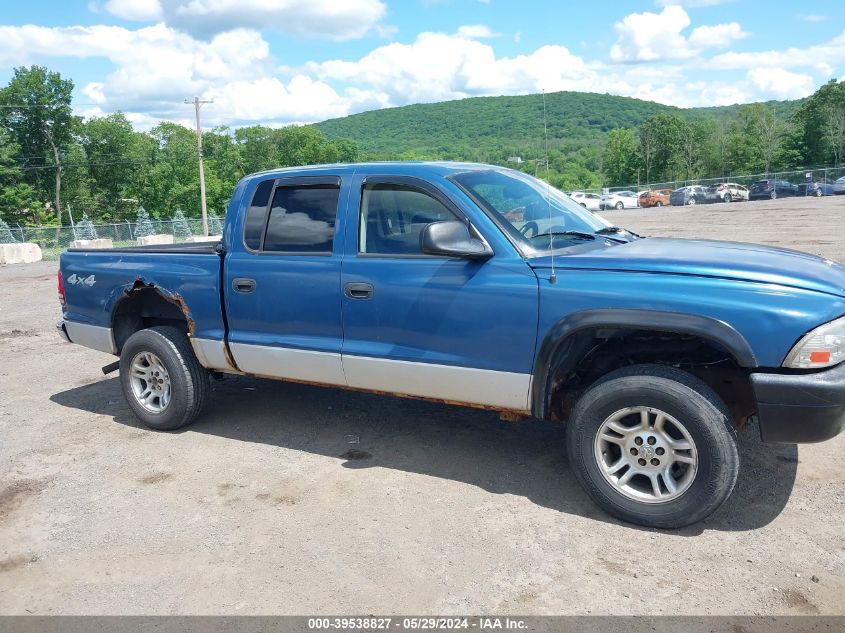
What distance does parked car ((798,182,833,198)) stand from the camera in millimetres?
46969

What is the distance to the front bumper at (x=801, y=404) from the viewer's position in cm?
336

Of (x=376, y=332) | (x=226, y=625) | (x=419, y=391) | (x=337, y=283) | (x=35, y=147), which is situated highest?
(x=35, y=147)

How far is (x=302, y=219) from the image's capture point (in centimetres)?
493

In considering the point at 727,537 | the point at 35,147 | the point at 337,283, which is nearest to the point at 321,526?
the point at 337,283

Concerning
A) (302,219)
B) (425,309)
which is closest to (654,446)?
(425,309)

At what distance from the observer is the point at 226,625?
313 centimetres

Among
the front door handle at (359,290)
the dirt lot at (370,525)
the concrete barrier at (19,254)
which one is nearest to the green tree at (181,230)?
the concrete barrier at (19,254)

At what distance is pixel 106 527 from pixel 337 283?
6.47 feet

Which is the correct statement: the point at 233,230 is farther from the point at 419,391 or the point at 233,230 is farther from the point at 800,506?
the point at 800,506

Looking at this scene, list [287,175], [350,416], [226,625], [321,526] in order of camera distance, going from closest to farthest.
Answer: [226,625] < [321,526] < [287,175] < [350,416]

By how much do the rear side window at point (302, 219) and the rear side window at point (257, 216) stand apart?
0.06 m

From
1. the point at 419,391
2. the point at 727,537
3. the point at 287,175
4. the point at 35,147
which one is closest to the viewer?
the point at 727,537

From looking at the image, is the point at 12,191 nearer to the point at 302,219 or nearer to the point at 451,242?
the point at 302,219

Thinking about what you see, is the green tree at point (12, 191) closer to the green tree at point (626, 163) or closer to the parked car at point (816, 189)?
the parked car at point (816, 189)
